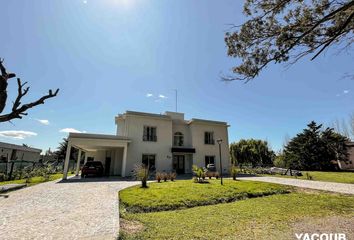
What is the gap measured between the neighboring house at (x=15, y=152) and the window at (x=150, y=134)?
631 inches

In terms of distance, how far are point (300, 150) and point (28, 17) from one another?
35.7m

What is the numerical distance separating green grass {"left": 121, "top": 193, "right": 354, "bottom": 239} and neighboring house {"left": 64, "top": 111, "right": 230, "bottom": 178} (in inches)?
482

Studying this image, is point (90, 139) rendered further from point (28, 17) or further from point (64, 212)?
point (64, 212)

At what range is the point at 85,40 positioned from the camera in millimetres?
10961

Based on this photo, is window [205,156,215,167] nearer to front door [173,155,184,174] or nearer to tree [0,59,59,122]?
front door [173,155,184,174]

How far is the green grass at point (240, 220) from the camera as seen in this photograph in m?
4.44

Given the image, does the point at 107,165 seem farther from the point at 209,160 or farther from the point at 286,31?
the point at 286,31

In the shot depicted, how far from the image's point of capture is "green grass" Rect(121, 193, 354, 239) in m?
4.44

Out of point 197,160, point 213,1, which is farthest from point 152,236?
point 197,160

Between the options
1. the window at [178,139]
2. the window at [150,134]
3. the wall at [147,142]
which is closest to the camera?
the wall at [147,142]

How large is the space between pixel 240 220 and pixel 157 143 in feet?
51.3

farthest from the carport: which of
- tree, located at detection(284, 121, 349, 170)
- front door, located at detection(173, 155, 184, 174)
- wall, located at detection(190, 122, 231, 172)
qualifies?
tree, located at detection(284, 121, 349, 170)

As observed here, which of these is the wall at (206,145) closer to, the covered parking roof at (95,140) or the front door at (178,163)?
the front door at (178,163)

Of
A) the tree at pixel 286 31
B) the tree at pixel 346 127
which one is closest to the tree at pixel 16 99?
the tree at pixel 286 31
